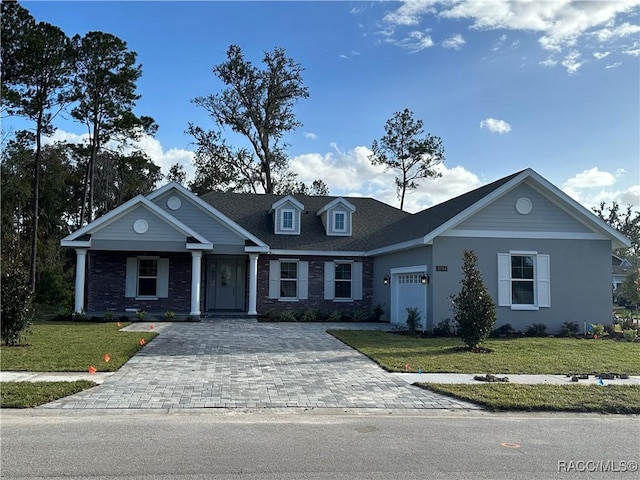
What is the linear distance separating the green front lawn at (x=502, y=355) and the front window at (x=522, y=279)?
189 centimetres

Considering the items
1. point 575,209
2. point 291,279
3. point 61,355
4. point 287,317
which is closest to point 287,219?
point 291,279

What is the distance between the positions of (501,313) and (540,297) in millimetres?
1514

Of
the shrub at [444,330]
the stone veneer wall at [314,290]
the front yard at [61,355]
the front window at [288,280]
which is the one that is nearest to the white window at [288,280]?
the front window at [288,280]

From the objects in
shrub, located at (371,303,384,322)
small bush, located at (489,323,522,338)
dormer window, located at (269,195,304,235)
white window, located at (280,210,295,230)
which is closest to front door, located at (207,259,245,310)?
dormer window, located at (269,195,304,235)

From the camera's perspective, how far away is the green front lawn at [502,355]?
36.2 ft

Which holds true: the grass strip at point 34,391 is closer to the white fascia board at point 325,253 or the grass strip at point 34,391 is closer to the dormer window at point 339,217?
the white fascia board at point 325,253

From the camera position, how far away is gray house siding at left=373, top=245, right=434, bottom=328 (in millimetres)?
17250

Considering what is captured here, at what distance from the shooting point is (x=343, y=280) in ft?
78.3

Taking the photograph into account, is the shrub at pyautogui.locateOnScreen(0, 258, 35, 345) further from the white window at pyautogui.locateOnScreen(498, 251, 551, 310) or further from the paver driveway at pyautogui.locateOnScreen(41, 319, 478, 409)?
the white window at pyautogui.locateOnScreen(498, 251, 551, 310)

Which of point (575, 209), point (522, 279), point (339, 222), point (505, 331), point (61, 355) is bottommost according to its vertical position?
point (61, 355)

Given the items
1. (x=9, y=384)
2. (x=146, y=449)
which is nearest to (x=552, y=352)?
(x=146, y=449)

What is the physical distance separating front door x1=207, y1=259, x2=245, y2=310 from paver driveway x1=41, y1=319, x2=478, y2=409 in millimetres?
8851

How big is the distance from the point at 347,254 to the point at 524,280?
8069mm

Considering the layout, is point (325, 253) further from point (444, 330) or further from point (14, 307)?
point (14, 307)
